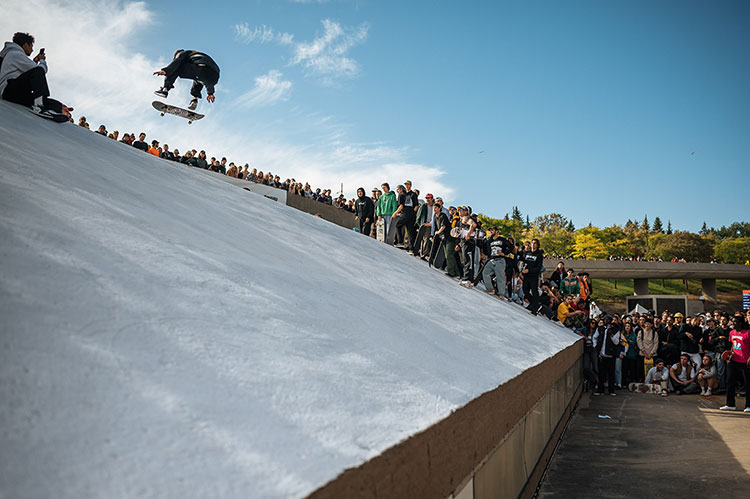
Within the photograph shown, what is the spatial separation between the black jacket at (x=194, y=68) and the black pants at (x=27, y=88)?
3547mm

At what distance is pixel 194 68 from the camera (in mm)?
10609

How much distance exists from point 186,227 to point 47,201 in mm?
1099

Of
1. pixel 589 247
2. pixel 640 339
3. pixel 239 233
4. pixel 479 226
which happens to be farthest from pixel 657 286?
pixel 239 233

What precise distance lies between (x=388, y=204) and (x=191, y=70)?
5.98m

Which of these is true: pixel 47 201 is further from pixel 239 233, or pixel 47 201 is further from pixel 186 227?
pixel 239 233

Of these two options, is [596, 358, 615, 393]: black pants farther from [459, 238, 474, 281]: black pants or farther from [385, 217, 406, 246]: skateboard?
[385, 217, 406, 246]: skateboard

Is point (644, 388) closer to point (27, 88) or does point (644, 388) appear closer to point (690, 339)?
point (690, 339)

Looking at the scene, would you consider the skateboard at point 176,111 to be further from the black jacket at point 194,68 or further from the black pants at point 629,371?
the black pants at point 629,371

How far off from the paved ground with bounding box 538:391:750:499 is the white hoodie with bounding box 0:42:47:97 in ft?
30.1

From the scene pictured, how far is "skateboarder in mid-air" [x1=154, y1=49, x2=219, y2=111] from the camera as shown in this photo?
10453 millimetres

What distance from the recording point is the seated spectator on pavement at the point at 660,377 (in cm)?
1412

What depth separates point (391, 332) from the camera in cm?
360

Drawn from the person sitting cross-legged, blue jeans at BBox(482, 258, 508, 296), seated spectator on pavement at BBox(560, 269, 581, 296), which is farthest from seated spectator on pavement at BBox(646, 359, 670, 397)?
blue jeans at BBox(482, 258, 508, 296)

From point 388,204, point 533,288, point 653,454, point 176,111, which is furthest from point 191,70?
point 653,454
